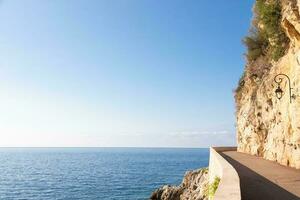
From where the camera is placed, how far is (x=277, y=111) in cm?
1997

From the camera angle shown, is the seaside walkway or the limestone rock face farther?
the limestone rock face

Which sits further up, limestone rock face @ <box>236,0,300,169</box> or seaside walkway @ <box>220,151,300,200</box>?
limestone rock face @ <box>236,0,300,169</box>

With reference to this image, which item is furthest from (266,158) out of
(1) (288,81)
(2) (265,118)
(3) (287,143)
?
(1) (288,81)

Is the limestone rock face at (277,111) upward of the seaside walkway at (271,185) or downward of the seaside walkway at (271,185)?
upward

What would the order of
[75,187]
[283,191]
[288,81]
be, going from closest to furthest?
[283,191] → [288,81] → [75,187]

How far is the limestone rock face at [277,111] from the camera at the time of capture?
16.2 m

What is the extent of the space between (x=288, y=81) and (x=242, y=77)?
57.8ft

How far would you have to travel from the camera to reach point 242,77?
35.1 m

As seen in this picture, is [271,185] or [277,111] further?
[277,111]

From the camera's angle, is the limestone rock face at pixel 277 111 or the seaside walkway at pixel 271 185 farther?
the limestone rock face at pixel 277 111

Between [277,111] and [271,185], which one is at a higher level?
[277,111]

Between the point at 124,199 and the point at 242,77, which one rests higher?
the point at 242,77

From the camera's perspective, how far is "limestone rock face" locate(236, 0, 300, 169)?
16.2 meters

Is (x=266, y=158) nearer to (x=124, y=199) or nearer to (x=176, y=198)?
(x=176, y=198)
